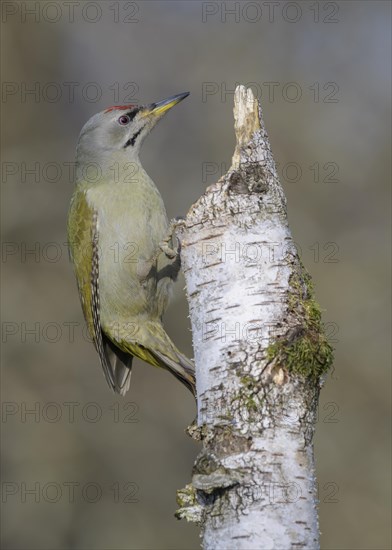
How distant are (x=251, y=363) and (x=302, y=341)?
0.22 metres

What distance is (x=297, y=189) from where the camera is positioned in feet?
32.7

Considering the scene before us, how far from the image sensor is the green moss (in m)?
3.30

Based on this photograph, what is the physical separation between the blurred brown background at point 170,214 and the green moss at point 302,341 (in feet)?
18.3

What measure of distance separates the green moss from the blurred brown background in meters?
5.59

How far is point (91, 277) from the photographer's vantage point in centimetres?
610

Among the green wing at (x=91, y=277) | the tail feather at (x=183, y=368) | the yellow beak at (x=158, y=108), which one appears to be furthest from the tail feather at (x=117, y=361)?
the yellow beak at (x=158, y=108)

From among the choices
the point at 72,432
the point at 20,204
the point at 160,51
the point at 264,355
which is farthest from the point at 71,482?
the point at 264,355

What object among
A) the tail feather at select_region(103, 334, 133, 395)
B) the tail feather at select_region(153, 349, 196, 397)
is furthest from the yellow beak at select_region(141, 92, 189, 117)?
the tail feather at select_region(153, 349, 196, 397)

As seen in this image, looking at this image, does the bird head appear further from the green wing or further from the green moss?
the green moss

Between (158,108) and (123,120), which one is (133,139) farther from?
(158,108)

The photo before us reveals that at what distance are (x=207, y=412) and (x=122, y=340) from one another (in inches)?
108

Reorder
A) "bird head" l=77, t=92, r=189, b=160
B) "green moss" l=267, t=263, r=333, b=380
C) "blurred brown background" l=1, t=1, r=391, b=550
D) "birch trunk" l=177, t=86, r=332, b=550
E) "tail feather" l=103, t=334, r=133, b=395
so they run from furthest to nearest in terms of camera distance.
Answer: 1. "blurred brown background" l=1, t=1, r=391, b=550
2. "bird head" l=77, t=92, r=189, b=160
3. "tail feather" l=103, t=334, r=133, b=395
4. "green moss" l=267, t=263, r=333, b=380
5. "birch trunk" l=177, t=86, r=332, b=550

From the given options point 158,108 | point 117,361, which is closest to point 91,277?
point 117,361

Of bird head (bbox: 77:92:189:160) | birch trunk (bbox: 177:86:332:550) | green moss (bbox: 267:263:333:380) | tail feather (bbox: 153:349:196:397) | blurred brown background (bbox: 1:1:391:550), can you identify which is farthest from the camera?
blurred brown background (bbox: 1:1:391:550)
